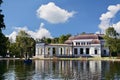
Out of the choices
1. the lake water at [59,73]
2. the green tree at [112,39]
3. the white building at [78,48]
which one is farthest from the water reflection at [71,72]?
the white building at [78,48]

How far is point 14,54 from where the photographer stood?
16388 centimetres

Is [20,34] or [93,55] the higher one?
[20,34]

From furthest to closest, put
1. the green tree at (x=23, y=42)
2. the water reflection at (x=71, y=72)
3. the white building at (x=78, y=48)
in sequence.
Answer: the green tree at (x=23, y=42) → the white building at (x=78, y=48) → the water reflection at (x=71, y=72)

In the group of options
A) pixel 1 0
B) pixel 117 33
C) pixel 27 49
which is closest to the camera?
pixel 1 0

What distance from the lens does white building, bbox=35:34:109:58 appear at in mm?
154750

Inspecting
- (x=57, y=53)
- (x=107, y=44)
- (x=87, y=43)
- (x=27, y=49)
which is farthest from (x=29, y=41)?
(x=107, y=44)

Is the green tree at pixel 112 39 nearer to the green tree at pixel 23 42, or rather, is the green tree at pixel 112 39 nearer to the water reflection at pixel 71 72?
the green tree at pixel 23 42

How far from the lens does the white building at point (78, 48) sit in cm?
15475

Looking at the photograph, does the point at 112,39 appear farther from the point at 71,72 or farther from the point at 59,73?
the point at 59,73

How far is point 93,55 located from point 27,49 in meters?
35.0

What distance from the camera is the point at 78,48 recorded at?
158m

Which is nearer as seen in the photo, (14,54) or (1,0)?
(1,0)

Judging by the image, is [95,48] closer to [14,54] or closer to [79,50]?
[79,50]

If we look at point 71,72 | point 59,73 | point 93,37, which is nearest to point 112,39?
point 93,37
